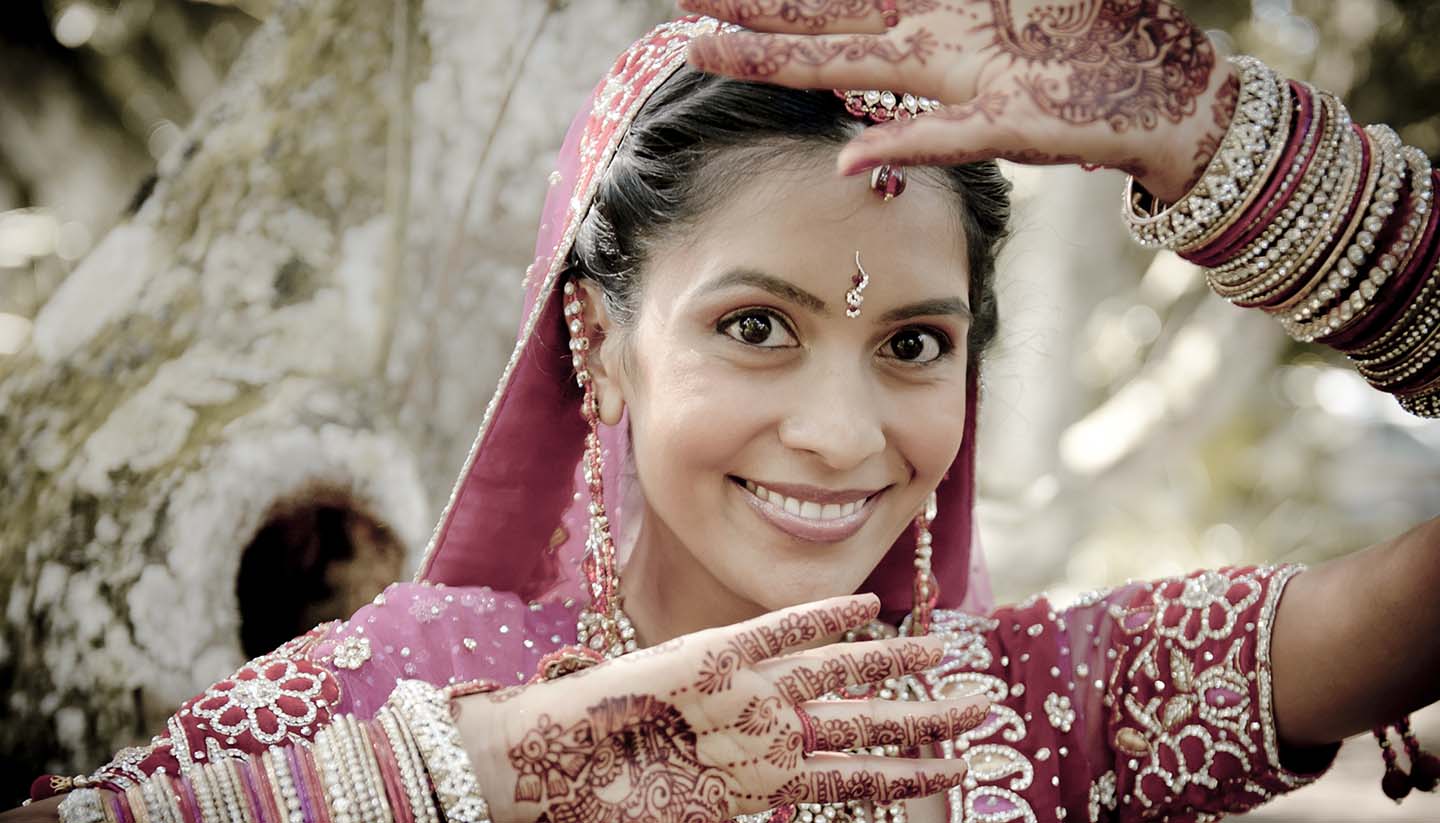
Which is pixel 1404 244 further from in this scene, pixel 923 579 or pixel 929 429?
pixel 923 579

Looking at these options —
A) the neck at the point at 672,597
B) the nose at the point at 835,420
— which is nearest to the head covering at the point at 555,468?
the neck at the point at 672,597

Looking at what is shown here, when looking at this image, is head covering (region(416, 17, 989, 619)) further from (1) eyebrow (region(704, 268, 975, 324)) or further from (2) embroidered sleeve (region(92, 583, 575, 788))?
(1) eyebrow (region(704, 268, 975, 324))

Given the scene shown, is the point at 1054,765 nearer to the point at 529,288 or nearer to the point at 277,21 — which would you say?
the point at 529,288

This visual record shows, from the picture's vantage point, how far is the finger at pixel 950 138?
118 cm

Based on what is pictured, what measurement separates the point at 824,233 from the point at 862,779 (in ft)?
2.21

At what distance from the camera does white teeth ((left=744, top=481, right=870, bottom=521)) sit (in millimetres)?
1725

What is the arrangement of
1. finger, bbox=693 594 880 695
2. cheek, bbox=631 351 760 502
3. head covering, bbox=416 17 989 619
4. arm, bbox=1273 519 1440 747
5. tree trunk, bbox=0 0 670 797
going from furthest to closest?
tree trunk, bbox=0 0 670 797 → head covering, bbox=416 17 989 619 → cheek, bbox=631 351 760 502 → arm, bbox=1273 519 1440 747 → finger, bbox=693 594 880 695

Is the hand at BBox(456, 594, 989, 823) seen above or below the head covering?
below

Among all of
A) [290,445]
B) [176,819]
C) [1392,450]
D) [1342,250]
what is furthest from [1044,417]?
[176,819]

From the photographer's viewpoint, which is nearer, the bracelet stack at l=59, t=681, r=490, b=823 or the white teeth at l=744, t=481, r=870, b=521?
the bracelet stack at l=59, t=681, r=490, b=823

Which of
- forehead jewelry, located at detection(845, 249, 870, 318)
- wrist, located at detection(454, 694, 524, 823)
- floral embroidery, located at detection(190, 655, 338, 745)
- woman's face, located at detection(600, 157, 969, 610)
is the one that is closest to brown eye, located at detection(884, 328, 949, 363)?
woman's face, located at detection(600, 157, 969, 610)

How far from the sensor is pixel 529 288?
2002 millimetres

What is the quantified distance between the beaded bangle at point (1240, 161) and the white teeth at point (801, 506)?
0.59 meters

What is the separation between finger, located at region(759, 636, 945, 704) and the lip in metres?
0.35
